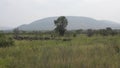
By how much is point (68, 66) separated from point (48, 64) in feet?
2.37

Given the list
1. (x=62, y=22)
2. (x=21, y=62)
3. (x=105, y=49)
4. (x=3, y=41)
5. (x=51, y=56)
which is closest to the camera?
(x=21, y=62)

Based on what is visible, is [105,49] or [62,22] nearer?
[105,49]

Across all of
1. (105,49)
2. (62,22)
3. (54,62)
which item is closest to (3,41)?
(105,49)

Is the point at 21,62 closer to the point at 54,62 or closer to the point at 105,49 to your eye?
the point at 54,62

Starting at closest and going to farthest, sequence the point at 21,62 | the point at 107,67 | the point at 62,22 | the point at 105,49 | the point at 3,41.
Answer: the point at 107,67
the point at 21,62
the point at 105,49
the point at 3,41
the point at 62,22

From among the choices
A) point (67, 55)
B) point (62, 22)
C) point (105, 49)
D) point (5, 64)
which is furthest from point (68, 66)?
point (62, 22)

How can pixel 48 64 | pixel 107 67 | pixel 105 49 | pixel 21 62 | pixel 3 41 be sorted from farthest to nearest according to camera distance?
pixel 3 41 < pixel 105 49 < pixel 21 62 < pixel 48 64 < pixel 107 67

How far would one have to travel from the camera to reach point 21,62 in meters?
9.09

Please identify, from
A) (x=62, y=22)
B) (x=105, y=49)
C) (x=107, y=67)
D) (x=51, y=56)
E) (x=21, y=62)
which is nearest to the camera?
(x=107, y=67)

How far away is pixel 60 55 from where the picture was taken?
1014 cm

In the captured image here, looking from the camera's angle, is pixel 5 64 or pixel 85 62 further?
pixel 5 64

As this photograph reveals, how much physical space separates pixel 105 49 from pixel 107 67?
3797mm

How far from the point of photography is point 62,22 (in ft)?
201

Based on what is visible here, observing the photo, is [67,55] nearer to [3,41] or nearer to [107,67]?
[107,67]
